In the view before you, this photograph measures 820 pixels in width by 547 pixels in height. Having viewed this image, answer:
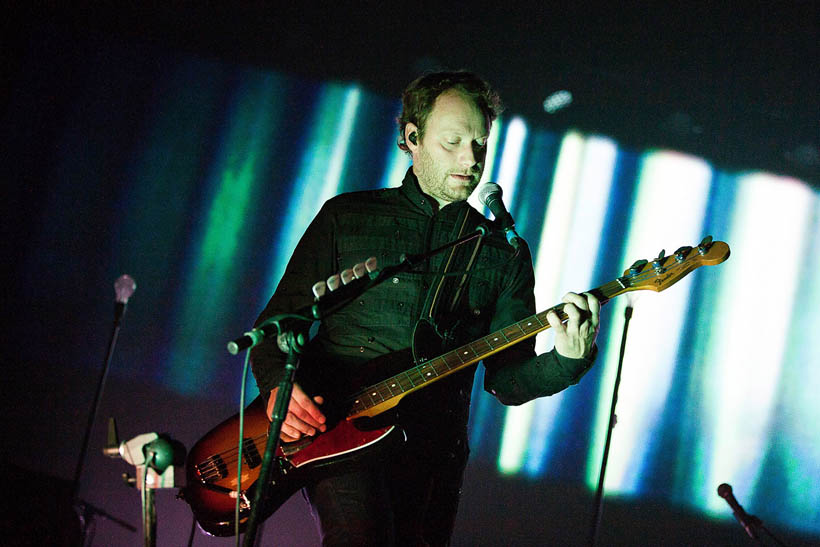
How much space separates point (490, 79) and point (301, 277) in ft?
10.2

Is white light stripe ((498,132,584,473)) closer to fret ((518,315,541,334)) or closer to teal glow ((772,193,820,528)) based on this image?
teal glow ((772,193,820,528))

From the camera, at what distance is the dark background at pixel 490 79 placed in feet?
15.2

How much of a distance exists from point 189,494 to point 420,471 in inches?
34.2

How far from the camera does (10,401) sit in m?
4.61

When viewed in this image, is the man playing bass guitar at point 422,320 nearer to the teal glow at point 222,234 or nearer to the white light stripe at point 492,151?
the white light stripe at point 492,151

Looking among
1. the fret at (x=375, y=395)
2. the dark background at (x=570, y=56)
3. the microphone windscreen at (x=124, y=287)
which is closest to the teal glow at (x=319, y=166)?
the dark background at (x=570, y=56)

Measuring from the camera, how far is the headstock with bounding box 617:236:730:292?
8.24 ft

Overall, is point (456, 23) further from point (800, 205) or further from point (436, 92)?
point (800, 205)

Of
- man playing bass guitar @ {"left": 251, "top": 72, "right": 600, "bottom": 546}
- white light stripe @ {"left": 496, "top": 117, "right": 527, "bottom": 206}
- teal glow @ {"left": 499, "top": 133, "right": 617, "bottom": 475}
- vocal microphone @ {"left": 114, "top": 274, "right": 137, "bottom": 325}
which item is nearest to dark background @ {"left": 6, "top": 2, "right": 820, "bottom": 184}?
white light stripe @ {"left": 496, "top": 117, "right": 527, "bottom": 206}

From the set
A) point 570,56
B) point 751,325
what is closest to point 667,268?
point 751,325

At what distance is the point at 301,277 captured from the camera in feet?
8.61

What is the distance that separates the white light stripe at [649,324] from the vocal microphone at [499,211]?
9.59ft

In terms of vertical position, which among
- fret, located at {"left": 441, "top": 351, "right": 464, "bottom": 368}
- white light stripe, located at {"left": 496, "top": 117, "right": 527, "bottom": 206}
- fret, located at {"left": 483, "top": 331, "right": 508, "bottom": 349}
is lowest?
fret, located at {"left": 441, "top": 351, "right": 464, "bottom": 368}

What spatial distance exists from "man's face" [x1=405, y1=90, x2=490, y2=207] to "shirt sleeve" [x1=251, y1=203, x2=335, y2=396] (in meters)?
0.47
